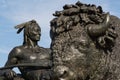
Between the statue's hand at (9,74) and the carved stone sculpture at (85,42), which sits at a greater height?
the carved stone sculpture at (85,42)

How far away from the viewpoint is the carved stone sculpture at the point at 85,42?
3.71m

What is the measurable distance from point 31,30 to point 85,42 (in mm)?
9750

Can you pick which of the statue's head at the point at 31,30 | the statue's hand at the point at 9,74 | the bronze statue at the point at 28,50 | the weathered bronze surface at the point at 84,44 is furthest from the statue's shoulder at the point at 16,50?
the weathered bronze surface at the point at 84,44

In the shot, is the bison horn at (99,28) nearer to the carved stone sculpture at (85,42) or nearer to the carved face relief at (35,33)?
the carved stone sculpture at (85,42)

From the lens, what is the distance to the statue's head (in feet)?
43.8

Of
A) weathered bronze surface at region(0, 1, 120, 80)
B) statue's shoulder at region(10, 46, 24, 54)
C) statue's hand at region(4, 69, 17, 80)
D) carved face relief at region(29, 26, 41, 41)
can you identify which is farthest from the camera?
carved face relief at region(29, 26, 41, 41)

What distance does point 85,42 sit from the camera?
3779mm

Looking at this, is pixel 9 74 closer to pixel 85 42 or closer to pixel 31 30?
pixel 31 30

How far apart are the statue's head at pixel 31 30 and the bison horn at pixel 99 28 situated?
9.49 metres

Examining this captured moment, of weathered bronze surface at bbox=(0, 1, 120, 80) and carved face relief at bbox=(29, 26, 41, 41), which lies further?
carved face relief at bbox=(29, 26, 41, 41)

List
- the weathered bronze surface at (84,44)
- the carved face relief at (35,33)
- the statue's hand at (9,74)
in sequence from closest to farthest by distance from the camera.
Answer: the weathered bronze surface at (84,44), the statue's hand at (9,74), the carved face relief at (35,33)

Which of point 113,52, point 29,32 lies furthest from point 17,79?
point 113,52

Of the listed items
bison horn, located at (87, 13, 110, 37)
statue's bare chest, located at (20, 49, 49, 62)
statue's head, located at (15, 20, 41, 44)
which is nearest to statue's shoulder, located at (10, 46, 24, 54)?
statue's bare chest, located at (20, 49, 49, 62)

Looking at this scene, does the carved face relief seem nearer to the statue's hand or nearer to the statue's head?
the statue's head
